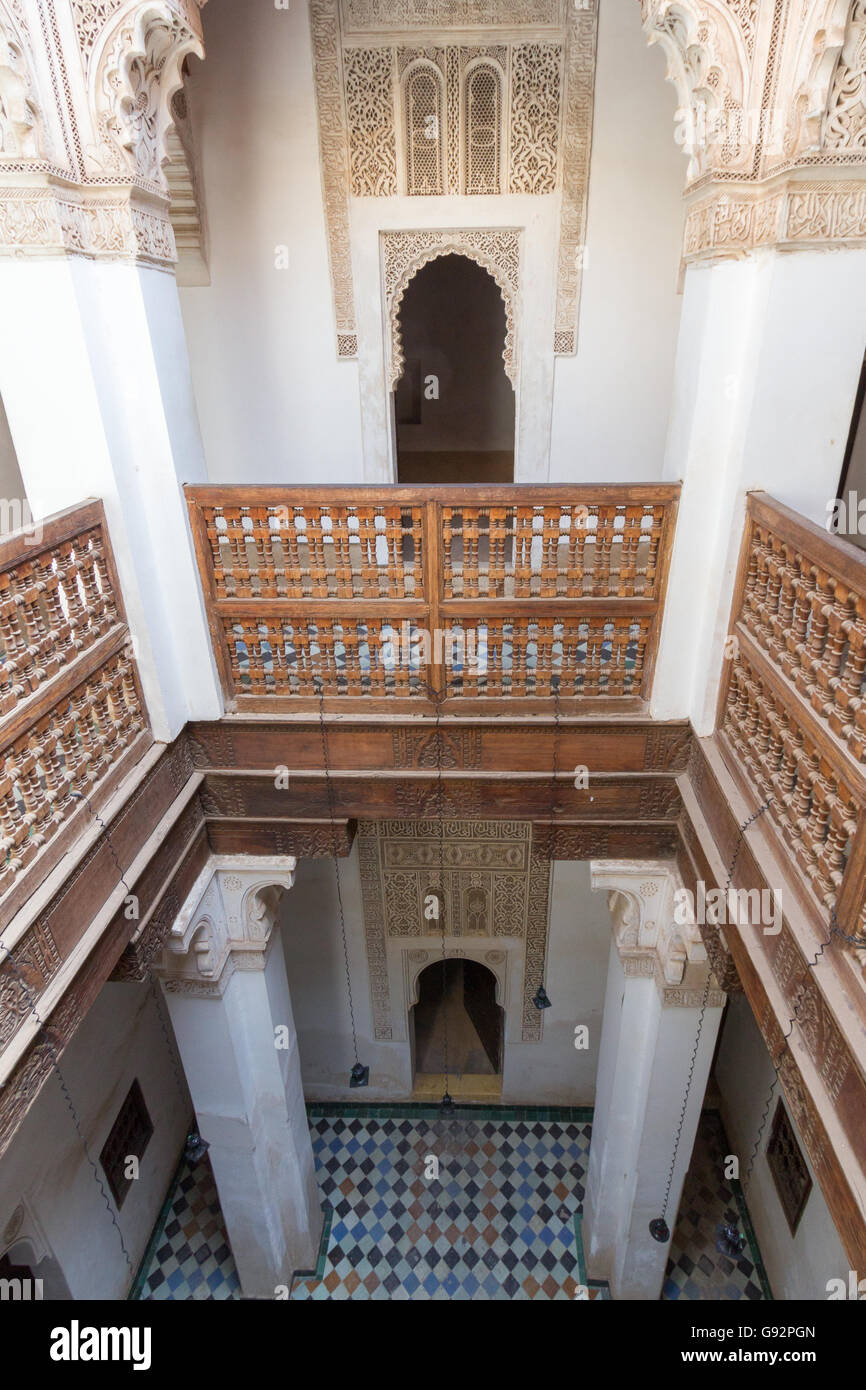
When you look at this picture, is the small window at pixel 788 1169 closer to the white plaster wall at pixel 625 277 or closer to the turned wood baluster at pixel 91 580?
the white plaster wall at pixel 625 277

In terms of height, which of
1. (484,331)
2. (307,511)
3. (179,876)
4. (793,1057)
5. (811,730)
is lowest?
(179,876)

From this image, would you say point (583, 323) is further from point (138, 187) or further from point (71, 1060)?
point (71, 1060)

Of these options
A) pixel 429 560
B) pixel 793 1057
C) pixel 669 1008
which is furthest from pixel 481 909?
pixel 793 1057

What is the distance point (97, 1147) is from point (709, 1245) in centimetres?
332

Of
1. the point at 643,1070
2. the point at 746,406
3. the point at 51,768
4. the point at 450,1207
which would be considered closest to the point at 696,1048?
the point at 643,1070

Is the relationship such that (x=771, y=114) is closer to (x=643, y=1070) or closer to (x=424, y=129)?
(x=424, y=129)

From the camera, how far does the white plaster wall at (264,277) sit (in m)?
3.37

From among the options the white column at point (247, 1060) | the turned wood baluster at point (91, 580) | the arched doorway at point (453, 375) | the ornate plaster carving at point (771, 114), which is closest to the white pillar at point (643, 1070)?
the white column at point (247, 1060)

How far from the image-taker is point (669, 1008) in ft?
10.3

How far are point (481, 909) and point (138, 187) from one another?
158 inches

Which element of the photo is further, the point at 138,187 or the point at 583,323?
the point at 583,323

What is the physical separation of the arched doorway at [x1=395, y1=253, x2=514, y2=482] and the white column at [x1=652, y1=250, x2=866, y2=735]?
4552 mm

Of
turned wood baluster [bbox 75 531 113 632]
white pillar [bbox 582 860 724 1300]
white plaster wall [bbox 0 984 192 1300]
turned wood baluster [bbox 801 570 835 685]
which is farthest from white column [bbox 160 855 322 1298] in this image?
turned wood baluster [bbox 801 570 835 685]

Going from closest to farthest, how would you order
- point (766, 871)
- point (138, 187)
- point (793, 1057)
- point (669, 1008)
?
point (793, 1057), point (766, 871), point (138, 187), point (669, 1008)
